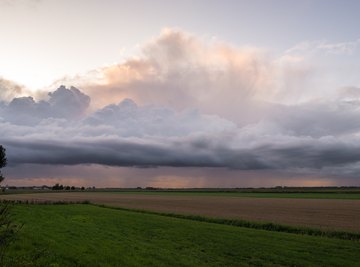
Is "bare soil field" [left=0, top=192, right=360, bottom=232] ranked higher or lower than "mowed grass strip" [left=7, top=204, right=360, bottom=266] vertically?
lower

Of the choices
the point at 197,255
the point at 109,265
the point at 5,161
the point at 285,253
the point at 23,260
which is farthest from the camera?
the point at 5,161

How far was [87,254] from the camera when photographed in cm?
1978

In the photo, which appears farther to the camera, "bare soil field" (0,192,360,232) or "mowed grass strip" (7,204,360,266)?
"bare soil field" (0,192,360,232)

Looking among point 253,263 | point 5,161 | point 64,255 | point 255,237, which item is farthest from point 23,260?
point 5,161

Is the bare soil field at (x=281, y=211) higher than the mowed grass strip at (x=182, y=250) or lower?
lower

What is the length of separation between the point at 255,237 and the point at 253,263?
39.4ft

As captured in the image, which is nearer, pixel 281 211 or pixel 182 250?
pixel 182 250

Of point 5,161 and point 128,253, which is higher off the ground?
point 5,161

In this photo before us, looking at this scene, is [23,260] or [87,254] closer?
[23,260]

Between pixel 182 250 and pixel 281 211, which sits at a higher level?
pixel 182 250

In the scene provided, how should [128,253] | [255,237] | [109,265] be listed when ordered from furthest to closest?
[255,237]
[128,253]
[109,265]

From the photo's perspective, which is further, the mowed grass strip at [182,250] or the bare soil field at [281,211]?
the bare soil field at [281,211]

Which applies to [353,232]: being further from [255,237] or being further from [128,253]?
[128,253]

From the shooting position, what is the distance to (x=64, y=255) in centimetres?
1839
